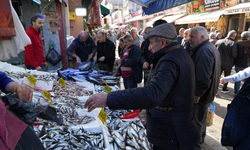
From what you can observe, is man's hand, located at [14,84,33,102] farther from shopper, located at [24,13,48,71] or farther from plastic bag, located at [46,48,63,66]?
plastic bag, located at [46,48,63,66]

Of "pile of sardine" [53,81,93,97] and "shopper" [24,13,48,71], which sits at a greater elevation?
"shopper" [24,13,48,71]

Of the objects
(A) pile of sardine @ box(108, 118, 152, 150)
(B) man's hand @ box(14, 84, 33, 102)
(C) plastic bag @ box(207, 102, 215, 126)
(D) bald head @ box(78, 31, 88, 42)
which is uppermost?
(D) bald head @ box(78, 31, 88, 42)

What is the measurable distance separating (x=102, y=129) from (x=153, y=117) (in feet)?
2.77

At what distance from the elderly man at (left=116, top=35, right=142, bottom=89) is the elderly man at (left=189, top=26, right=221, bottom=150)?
145cm

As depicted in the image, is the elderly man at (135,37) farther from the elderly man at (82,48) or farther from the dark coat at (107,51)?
the elderly man at (82,48)

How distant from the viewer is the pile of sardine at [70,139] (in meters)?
1.93

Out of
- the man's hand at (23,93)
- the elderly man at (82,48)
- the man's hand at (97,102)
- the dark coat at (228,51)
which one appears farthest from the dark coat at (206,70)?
the elderly man at (82,48)

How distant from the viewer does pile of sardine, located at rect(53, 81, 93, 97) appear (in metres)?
3.42

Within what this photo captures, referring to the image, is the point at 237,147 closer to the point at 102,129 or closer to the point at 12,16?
the point at 102,129

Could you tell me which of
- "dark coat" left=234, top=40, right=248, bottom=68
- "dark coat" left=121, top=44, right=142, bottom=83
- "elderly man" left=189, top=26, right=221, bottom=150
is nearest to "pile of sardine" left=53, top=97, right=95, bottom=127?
"dark coat" left=121, top=44, right=142, bottom=83

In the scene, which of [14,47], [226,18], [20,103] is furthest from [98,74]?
[226,18]

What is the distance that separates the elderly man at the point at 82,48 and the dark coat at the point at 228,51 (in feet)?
15.0

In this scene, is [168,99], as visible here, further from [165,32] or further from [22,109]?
[22,109]

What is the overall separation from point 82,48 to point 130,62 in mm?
2238
